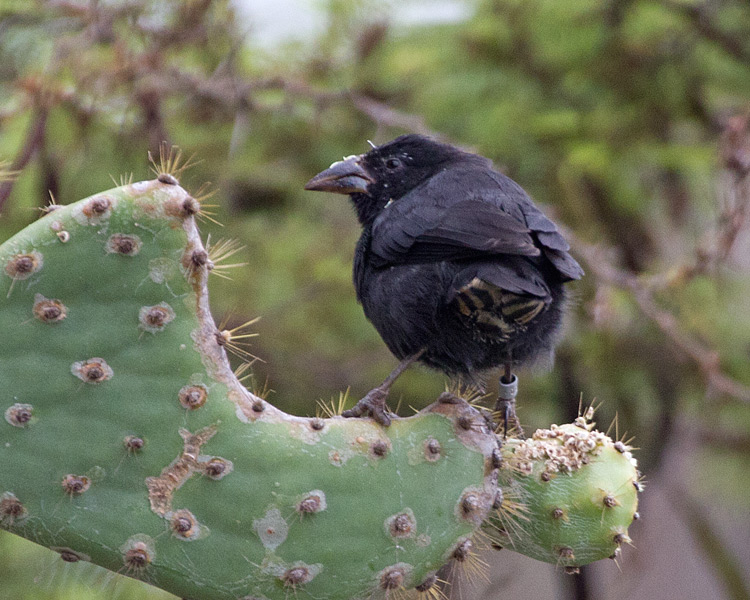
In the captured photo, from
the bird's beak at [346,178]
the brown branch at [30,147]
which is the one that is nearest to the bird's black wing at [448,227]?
the bird's beak at [346,178]

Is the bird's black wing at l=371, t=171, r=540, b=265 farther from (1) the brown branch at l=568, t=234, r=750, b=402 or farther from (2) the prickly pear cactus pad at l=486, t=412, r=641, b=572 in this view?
(1) the brown branch at l=568, t=234, r=750, b=402

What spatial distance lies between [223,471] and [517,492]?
0.71 m

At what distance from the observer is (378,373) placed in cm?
514

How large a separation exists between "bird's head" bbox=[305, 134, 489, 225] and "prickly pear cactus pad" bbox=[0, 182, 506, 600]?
1.20 m

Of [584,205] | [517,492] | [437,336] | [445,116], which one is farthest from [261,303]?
[517,492]

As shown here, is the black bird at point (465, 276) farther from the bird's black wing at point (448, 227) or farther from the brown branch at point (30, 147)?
the brown branch at point (30, 147)

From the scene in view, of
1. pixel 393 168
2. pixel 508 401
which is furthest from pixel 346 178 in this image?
pixel 508 401

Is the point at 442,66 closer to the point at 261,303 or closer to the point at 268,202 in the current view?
the point at 268,202

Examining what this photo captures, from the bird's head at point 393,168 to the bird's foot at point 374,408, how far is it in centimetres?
98

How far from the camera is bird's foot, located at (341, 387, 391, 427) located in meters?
1.91

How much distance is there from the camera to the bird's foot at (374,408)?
6.28 ft

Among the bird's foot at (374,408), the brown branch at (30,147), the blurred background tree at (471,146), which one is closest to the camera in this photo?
the bird's foot at (374,408)

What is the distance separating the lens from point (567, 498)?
196 centimetres

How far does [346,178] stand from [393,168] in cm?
22
